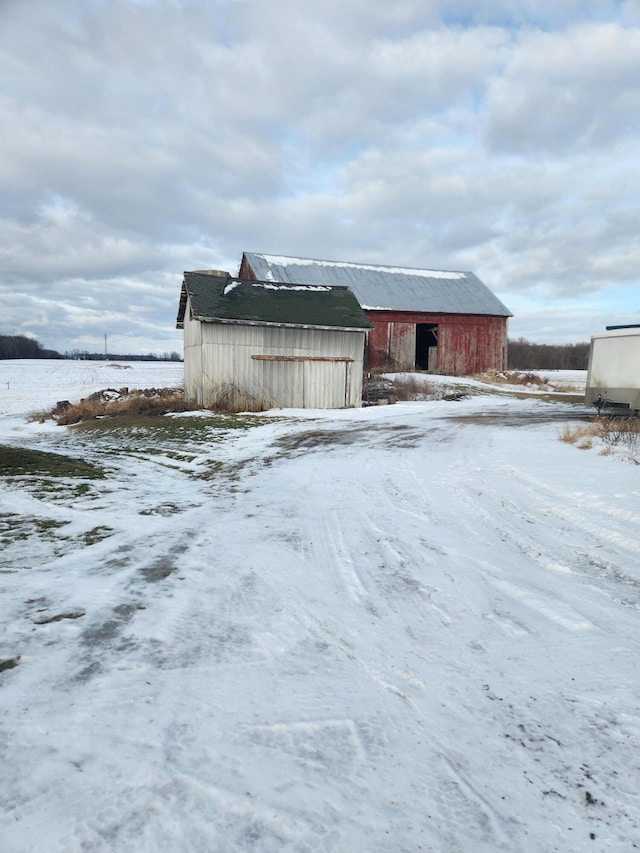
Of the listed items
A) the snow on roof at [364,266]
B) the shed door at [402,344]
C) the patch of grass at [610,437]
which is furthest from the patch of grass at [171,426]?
the snow on roof at [364,266]

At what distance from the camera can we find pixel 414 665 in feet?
10.4

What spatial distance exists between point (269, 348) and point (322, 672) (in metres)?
17.5

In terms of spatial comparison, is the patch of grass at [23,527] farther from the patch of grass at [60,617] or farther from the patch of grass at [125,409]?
the patch of grass at [125,409]

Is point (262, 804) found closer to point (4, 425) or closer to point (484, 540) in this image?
point (484, 540)

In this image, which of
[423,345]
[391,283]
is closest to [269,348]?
[391,283]

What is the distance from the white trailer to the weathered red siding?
1684 centimetres

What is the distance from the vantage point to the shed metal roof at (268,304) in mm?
19484

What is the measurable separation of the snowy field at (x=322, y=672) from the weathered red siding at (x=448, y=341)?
81.6 feet

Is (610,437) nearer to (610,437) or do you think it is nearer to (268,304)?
(610,437)

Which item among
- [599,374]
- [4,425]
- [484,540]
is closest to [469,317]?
[599,374]

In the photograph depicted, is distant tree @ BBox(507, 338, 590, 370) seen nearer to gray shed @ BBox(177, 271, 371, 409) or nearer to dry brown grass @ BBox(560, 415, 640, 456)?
gray shed @ BBox(177, 271, 371, 409)

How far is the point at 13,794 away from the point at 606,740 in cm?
275

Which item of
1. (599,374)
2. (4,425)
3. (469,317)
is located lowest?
(4,425)

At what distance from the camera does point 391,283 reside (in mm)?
33281
